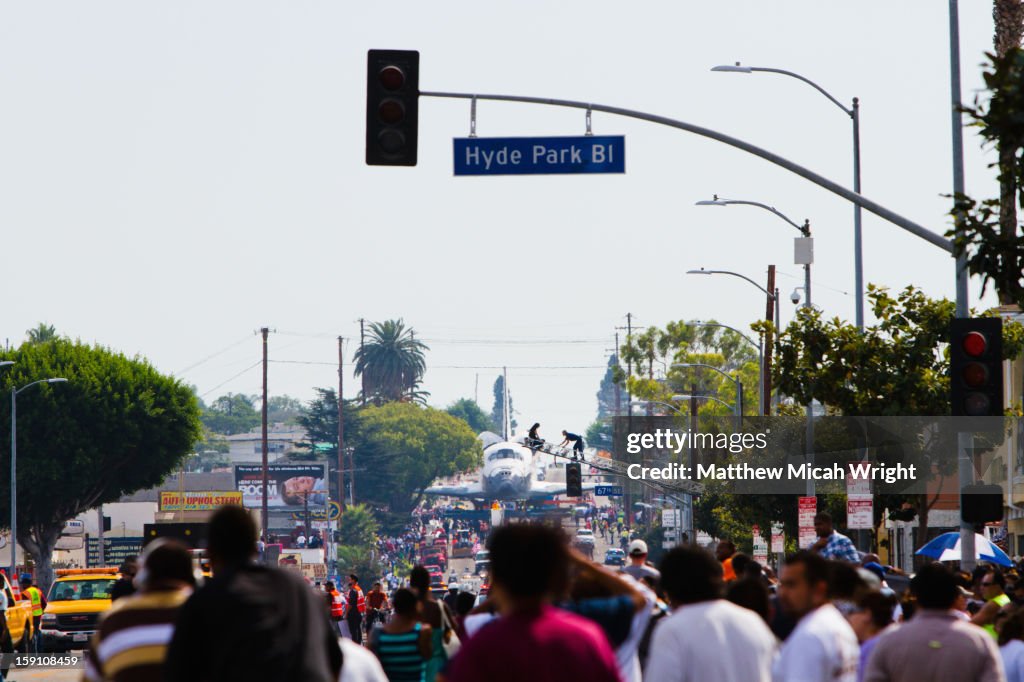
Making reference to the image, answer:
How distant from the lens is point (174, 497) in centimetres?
11038

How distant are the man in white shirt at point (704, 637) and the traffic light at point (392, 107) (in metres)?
9.43

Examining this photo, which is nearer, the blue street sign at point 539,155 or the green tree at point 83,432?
the blue street sign at point 539,155

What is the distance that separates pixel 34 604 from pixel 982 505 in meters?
19.8

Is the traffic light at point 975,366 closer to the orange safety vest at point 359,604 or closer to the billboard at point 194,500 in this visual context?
the orange safety vest at point 359,604

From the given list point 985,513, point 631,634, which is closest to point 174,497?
point 985,513

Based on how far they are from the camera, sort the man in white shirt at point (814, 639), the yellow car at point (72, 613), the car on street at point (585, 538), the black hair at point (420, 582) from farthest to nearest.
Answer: the car on street at point (585, 538)
the yellow car at point (72, 613)
the black hair at point (420, 582)
the man in white shirt at point (814, 639)

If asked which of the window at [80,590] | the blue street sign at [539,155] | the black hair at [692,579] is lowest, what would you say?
the window at [80,590]

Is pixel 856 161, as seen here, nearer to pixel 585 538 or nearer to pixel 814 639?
pixel 814 639

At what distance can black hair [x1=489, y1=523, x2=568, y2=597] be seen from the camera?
242 inches

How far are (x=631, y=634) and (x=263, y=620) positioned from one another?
9.57 ft

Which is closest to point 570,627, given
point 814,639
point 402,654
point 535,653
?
point 535,653

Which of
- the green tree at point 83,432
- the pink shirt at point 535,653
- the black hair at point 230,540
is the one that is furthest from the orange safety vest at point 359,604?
the green tree at point 83,432

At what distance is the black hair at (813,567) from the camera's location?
8469mm

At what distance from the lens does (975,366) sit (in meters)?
16.9
